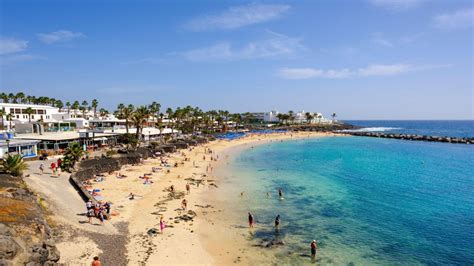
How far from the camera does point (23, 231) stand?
53.5 feet

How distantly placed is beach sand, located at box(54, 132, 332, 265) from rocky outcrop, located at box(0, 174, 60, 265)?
5.31 ft

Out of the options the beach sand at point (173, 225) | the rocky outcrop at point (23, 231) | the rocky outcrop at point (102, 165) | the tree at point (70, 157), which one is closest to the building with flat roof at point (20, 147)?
the tree at point (70, 157)

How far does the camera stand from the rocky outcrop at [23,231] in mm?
13367

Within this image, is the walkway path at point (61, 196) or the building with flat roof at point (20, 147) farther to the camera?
the building with flat roof at point (20, 147)

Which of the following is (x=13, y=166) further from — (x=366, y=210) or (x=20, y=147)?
(x=366, y=210)

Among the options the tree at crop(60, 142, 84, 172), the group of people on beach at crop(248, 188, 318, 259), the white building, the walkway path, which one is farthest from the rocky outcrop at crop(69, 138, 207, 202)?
the white building

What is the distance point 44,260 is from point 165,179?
27.1 meters

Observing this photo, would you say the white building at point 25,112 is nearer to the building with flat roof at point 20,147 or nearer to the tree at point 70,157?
the building with flat roof at point 20,147

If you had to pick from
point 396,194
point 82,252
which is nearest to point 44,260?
point 82,252

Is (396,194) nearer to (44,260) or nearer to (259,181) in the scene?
(259,181)

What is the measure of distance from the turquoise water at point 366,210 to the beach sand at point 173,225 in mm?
2205

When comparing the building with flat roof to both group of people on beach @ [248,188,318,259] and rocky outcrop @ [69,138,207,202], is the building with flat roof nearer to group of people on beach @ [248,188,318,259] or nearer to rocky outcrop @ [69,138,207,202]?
rocky outcrop @ [69,138,207,202]

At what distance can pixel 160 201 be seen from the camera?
31.2m

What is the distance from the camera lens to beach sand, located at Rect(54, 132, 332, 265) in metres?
19.1
